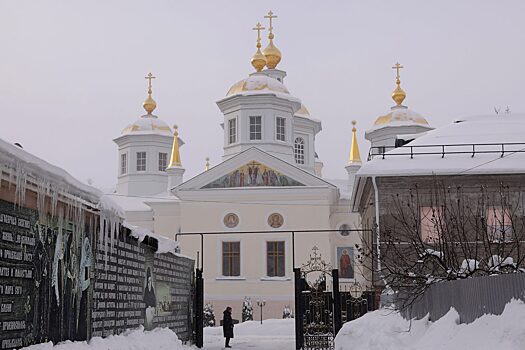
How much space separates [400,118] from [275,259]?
1467cm

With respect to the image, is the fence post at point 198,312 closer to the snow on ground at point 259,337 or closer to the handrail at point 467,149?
the snow on ground at point 259,337

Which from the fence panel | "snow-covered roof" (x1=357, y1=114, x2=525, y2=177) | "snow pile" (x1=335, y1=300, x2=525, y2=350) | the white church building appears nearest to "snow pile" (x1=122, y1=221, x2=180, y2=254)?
"snow pile" (x1=335, y1=300, x2=525, y2=350)

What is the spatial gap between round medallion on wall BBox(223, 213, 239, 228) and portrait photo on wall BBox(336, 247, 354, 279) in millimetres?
5891

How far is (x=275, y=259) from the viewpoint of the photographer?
3681 cm

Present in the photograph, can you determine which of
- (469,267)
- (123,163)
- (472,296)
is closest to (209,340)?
(469,267)

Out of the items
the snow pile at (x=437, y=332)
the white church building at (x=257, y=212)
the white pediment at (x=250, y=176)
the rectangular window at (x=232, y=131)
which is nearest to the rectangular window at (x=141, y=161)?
the white church building at (x=257, y=212)

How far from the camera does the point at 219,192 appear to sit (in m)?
37.2

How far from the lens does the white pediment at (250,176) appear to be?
3725 centimetres

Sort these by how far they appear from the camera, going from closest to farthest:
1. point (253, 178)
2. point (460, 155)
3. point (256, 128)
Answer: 1. point (460, 155)
2. point (253, 178)
3. point (256, 128)

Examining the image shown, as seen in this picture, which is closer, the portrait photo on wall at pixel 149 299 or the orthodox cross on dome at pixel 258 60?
the portrait photo on wall at pixel 149 299

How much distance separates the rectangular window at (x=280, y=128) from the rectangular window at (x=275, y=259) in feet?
23.8

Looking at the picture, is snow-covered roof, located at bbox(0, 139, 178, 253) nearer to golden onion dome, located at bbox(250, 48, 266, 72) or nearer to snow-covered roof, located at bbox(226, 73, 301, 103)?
snow-covered roof, located at bbox(226, 73, 301, 103)

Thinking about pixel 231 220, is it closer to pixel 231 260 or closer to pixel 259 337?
pixel 231 260

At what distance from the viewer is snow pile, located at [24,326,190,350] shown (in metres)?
10.1
